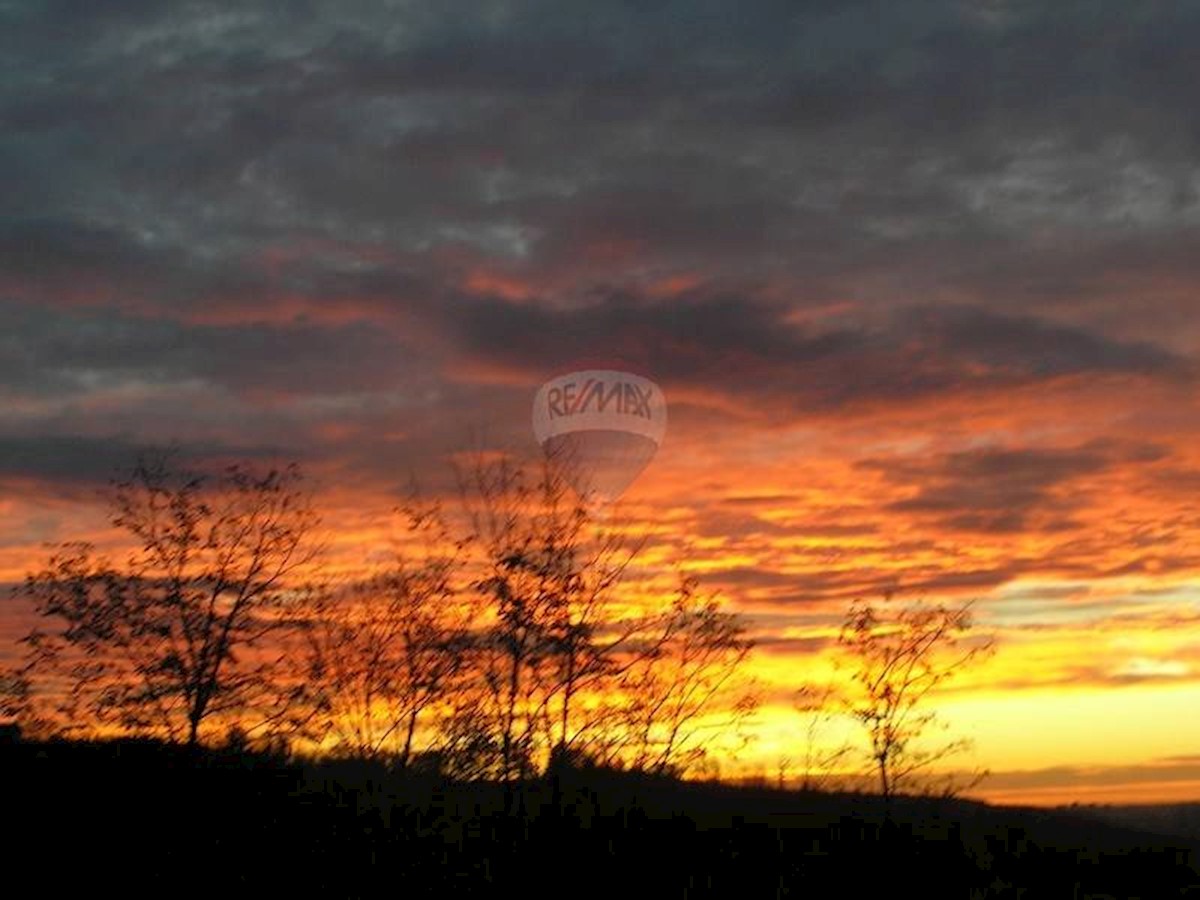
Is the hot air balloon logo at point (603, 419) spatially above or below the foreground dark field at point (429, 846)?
above

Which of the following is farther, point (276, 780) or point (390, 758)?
point (390, 758)

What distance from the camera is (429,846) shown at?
25.3 meters

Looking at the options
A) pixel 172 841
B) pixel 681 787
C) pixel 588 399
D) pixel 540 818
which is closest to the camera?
pixel 172 841

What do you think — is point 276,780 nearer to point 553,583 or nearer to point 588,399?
point 553,583

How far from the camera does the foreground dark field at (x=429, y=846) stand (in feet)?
76.1

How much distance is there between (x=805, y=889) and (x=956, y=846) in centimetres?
601

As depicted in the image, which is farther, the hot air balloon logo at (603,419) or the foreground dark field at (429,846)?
the hot air balloon logo at (603,419)

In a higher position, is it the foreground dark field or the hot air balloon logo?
the hot air balloon logo

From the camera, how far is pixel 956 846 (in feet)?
98.6

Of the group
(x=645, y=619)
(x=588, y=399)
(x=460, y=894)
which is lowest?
(x=460, y=894)

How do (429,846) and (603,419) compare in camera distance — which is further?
(603,419)

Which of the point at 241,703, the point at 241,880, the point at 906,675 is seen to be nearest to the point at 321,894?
the point at 241,880

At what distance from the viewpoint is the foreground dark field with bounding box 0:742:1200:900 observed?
23.2 metres

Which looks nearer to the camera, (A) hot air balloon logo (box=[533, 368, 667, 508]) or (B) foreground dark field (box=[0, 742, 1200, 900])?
(B) foreground dark field (box=[0, 742, 1200, 900])
